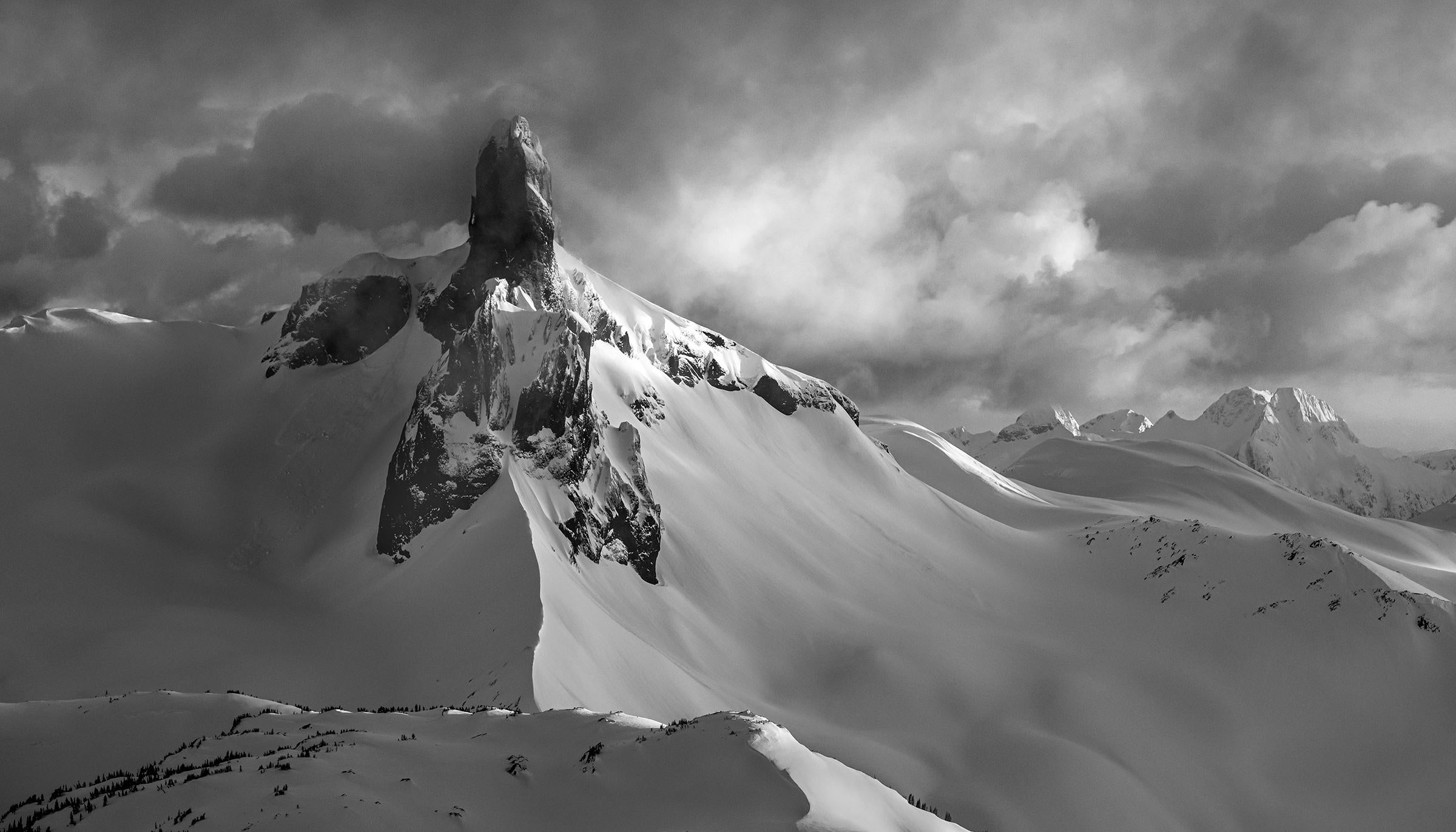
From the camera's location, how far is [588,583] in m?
94.6

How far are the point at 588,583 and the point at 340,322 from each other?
63001 millimetres

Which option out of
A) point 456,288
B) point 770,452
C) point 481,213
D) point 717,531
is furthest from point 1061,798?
point 481,213

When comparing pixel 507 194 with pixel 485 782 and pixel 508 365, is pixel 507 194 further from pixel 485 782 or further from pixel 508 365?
pixel 485 782

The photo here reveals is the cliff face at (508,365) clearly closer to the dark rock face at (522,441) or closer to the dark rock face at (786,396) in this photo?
the dark rock face at (522,441)

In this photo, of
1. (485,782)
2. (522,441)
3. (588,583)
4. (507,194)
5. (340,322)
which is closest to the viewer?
(485,782)

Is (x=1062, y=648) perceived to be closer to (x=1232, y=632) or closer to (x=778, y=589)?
(x=1232, y=632)

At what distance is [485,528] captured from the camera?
308ft

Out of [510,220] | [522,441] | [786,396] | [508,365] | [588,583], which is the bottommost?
[588,583]

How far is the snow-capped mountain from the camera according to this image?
270 ft

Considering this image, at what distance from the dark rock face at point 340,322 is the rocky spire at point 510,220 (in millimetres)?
5744

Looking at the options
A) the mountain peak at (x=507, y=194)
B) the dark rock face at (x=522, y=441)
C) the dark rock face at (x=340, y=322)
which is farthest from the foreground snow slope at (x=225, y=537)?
the mountain peak at (x=507, y=194)

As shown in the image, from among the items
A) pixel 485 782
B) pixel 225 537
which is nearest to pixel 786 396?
pixel 225 537

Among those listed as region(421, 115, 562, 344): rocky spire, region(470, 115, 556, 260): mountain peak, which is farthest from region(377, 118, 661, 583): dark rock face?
region(470, 115, 556, 260): mountain peak

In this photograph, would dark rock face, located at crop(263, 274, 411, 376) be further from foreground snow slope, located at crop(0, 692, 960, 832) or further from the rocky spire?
foreground snow slope, located at crop(0, 692, 960, 832)
